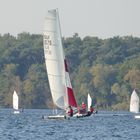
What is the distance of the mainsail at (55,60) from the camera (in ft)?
283

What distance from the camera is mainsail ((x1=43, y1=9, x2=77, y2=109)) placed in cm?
8619

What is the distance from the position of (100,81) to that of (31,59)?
26.6m

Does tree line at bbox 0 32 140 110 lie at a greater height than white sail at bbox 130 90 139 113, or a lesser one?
greater

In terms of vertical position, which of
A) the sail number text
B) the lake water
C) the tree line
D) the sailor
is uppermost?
the tree line

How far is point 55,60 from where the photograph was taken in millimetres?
87125

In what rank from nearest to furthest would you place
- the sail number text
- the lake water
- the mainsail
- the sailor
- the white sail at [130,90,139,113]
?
the lake water < the mainsail < the sail number text < the sailor < the white sail at [130,90,139,113]

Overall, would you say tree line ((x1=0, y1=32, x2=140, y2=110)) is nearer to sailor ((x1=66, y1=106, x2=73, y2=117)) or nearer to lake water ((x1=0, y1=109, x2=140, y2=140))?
sailor ((x1=66, y1=106, x2=73, y2=117))

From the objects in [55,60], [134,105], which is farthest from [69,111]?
[134,105]

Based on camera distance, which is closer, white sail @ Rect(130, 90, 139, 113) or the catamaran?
the catamaran

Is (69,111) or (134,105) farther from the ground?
(134,105)

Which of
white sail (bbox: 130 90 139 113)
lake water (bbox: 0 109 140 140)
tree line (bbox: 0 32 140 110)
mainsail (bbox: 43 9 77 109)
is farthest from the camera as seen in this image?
tree line (bbox: 0 32 140 110)

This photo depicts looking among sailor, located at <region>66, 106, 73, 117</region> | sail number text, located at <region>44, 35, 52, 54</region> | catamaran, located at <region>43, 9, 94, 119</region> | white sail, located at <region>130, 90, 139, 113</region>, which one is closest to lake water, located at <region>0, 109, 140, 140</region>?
sailor, located at <region>66, 106, 73, 117</region>

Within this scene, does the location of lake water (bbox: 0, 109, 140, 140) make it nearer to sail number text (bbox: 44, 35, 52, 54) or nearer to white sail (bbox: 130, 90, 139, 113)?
sail number text (bbox: 44, 35, 52, 54)

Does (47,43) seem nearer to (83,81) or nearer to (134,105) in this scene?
(134,105)
